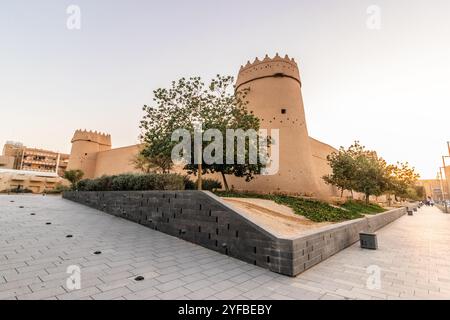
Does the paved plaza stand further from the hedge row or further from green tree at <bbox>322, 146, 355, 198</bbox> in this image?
green tree at <bbox>322, 146, 355, 198</bbox>

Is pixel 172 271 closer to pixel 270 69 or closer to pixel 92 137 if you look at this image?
pixel 270 69

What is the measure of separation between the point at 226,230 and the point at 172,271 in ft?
6.48

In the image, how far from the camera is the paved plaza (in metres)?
A: 3.96

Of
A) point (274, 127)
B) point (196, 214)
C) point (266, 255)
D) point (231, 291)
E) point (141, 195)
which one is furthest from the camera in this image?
point (274, 127)

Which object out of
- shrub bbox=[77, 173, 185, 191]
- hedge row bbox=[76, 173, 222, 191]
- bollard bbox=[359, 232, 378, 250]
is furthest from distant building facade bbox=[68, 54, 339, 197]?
bollard bbox=[359, 232, 378, 250]

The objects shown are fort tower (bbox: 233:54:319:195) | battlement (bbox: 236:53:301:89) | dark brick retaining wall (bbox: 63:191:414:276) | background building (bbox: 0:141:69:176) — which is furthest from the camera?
background building (bbox: 0:141:69:176)

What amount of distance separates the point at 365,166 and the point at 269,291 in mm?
21835

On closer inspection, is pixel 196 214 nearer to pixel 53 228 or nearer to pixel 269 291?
pixel 269 291

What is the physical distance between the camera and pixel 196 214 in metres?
7.45

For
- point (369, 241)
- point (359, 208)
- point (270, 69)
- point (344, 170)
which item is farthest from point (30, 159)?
point (369, 241)

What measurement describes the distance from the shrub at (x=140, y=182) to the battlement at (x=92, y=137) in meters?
28.6

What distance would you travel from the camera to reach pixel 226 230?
650 cm

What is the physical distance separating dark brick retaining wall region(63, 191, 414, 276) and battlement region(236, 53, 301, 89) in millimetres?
14295
